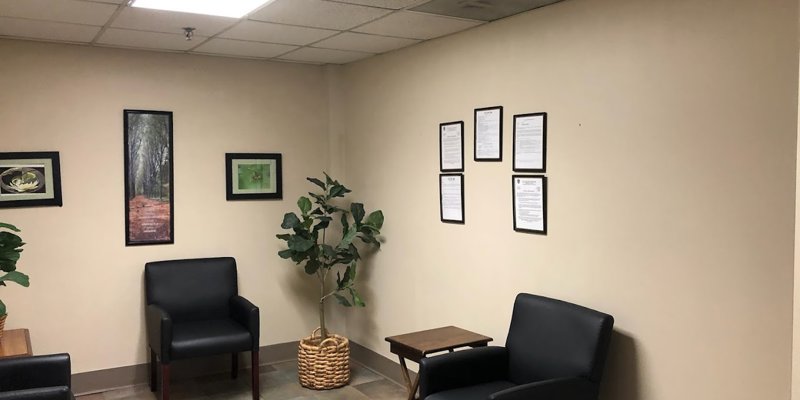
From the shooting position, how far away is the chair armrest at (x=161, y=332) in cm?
418

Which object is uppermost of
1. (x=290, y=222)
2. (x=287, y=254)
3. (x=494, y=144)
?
(x=494, y=144)

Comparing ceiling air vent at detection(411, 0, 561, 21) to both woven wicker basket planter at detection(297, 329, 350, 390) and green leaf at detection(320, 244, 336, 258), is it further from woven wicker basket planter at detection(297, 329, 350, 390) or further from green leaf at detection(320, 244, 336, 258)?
Answer: woven wicker basket planter at detection(297, 329, 350, 390)

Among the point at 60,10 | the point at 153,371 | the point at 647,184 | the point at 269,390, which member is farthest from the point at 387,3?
the point at 153,371

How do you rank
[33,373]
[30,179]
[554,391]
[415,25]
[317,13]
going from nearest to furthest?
[554,391] → [33,373] → [317,13] → [415,25] → [30,179]

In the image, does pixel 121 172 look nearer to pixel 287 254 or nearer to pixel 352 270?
pixel 287 254

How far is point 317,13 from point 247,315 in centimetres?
205

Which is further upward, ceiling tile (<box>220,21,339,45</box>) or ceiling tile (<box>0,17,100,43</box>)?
ceiling tile (<box>0,17,100,43</box>)

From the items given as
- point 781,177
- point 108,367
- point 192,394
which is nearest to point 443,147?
point 781,177

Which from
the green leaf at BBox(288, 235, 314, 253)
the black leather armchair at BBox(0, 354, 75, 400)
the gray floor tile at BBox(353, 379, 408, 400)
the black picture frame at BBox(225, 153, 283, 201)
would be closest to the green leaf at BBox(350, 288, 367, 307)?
the green leaf at BBox(288, 235, 314, 253)

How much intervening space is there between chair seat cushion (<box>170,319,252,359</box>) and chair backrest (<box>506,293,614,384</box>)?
1.82 metres

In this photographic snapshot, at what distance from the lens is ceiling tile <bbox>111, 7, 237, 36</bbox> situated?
3.64 m

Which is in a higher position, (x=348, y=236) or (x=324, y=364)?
(x=348, y=236)

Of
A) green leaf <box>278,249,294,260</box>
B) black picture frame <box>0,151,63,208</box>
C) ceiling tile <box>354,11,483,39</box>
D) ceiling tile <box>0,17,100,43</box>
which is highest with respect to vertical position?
ceiling tile <box>0,17,100,43</box>

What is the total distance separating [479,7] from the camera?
11.6ft
